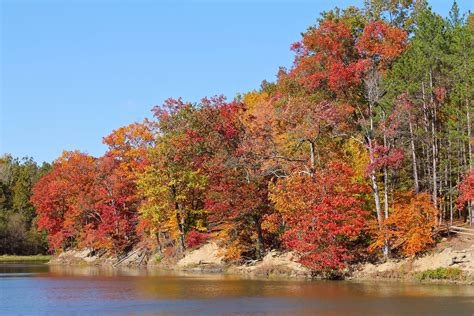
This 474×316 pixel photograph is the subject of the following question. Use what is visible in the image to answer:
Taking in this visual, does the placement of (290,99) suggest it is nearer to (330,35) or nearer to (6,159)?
(330,35)

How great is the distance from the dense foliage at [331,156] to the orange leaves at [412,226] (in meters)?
0.10

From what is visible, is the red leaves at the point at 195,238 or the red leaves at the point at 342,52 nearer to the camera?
the red leaves at the point at 342,52

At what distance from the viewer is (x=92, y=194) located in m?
81.4

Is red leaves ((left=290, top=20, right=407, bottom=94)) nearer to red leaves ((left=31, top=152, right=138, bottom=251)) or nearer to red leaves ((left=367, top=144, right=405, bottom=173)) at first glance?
red leaves ((left=367, top=144, right=405, bottom=173))

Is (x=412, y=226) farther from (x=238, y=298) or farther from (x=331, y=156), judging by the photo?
(x=238, y=298)

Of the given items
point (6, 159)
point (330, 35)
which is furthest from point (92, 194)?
point (6, 159)

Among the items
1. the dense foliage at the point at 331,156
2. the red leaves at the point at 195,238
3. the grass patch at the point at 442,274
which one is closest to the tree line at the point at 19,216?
the dense foliage at the point at 331,156

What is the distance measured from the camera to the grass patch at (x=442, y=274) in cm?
3758

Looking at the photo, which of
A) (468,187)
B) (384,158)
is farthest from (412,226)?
(384,158)

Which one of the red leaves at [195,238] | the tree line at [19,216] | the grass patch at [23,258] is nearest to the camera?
the red leaves at [195,238]

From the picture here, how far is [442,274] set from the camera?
38438 mm

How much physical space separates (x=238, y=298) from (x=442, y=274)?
47.8 ft

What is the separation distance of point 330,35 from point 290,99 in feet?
24.1

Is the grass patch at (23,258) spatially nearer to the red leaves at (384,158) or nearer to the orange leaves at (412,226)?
the red leaves at (384,158)
